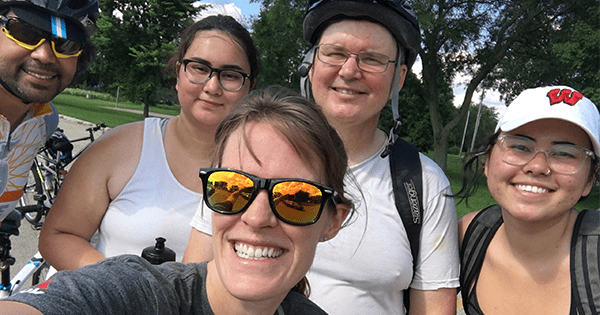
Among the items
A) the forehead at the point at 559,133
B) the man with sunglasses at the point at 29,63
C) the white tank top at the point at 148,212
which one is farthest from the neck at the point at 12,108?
the forehead at the point at 559,133

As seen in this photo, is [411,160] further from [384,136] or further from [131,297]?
[131,297]

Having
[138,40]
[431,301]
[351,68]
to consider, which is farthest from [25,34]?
[138,40]

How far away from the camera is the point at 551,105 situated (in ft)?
7.41

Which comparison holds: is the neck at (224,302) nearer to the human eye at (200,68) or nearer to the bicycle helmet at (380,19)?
the bicycle helmet at (380,19)

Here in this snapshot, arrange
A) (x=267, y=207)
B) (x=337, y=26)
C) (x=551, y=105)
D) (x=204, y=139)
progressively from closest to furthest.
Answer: (x=267, y=207) → (x=551, y=105) → (x=337, y=26) → (x=204, y=139)

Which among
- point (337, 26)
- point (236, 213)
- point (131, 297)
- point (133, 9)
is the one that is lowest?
point (131, 297)

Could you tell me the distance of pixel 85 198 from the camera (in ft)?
8.33

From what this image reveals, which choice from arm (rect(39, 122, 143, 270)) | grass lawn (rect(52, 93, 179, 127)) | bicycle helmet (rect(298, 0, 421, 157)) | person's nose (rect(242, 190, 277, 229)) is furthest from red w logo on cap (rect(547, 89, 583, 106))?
grass lawn (rect(52, 93, 179, 127))

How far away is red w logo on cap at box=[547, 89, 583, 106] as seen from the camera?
2.25 meters

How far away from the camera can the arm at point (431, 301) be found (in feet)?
7.47

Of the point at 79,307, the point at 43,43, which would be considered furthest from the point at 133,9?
the point at 79,307

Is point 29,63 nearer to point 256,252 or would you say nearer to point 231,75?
point 231,75

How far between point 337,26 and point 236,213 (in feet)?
4.16

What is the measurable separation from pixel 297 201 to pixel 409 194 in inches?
35.0
